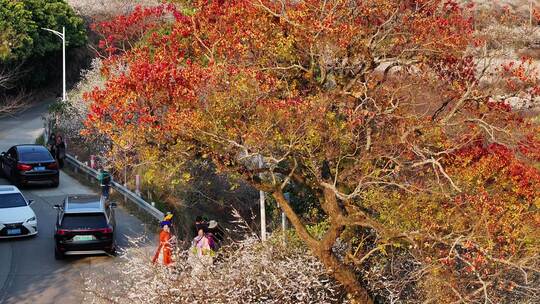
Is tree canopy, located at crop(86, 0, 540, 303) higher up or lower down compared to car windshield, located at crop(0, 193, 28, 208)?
higher up

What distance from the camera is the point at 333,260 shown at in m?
15.5

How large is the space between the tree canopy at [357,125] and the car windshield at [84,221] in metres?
3.59

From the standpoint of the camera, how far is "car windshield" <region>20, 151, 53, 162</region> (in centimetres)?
2784

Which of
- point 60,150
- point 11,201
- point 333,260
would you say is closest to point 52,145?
point 60,150

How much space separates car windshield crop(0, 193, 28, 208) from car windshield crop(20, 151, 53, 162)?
5.65 m

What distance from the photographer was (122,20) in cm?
2225

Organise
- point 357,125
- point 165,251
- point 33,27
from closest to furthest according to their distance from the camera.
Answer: point 165,251 → point 357,125 → point 33,27

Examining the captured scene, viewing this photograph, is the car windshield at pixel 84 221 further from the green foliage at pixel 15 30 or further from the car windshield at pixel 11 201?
the green foliage at pixel 15 30

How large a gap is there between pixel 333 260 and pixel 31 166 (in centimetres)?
1530

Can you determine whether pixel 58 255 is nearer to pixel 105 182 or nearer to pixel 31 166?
pixel 105 182

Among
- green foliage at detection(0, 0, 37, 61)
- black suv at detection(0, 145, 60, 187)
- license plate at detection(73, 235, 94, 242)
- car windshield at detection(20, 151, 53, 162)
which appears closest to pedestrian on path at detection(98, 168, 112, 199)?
black suv at detection(0, 145, 60, 187)

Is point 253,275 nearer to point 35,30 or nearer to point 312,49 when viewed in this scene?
point 312,49

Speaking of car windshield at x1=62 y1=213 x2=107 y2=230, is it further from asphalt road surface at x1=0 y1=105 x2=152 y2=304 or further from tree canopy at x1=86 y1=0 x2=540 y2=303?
tree canopy at x1=86 y1=0 x2=540 y2=303

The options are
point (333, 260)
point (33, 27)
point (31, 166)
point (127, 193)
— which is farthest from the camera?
point (33, 27)
